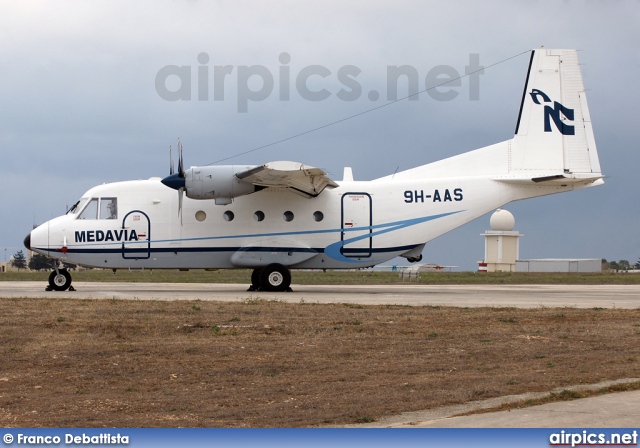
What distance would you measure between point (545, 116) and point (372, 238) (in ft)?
25.9

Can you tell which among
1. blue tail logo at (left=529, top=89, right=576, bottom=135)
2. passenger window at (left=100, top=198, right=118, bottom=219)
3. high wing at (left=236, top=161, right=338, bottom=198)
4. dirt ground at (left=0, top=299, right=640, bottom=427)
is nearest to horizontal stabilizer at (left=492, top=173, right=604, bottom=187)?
blue tail logo at (left=529, top=89, right=576, bottom=135)

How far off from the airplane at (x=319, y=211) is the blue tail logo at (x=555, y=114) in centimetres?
4

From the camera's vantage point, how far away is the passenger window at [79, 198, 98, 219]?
29.3 metres

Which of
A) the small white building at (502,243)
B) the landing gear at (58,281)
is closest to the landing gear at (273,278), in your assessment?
the landing gear at (58,281)

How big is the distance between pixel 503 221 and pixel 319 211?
2305 inches

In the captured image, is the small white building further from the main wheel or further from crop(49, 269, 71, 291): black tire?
crop(49, 269, 71, 291): black tire

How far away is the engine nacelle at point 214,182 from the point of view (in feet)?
90.5

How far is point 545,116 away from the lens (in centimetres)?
3030

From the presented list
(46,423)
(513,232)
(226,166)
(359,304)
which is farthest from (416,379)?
(513,232)

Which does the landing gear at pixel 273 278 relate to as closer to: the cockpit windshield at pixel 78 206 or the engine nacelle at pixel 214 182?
the engine nacelle at pixel 214 182

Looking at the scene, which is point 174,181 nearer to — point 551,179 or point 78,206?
point 78,206

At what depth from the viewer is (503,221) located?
84.7 meters

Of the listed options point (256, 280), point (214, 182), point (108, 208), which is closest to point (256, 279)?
point (256, 280)

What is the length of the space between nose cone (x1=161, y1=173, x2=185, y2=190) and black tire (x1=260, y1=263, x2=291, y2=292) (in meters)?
4.13
